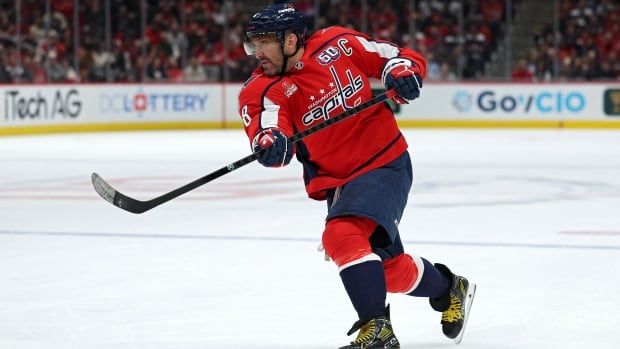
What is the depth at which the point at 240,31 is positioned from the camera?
19.9m

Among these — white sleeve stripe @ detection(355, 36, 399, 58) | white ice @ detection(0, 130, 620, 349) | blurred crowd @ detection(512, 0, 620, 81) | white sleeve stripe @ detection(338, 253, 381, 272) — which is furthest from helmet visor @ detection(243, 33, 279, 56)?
blurred crowd @ detection(512, 0, 620, 81)

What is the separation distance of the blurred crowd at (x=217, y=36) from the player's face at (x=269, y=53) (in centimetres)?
1329

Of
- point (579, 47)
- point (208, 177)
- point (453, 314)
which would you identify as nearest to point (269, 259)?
point (208, 177)

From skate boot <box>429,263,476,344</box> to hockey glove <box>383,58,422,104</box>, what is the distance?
0.61 metres

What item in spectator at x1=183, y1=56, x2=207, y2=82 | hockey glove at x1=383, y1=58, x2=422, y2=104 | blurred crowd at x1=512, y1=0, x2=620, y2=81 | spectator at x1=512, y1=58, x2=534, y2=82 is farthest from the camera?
spectator at x1=183, y1=56, x2=207, y2=82

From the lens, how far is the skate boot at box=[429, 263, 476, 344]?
150 inches

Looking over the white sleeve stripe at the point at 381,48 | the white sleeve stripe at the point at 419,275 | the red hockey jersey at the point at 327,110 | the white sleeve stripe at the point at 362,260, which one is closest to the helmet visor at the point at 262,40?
the red hockey jersey at the point at 327,110

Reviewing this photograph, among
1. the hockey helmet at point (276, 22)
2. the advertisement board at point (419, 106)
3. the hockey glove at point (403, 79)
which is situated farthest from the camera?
the advertisement board at point (419, 106)

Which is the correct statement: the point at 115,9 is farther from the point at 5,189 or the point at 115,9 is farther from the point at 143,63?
the point at 5,189

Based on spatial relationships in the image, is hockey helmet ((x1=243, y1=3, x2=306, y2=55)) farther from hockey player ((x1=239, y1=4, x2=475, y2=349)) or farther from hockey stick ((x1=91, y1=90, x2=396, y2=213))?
hockey stick ((x1=91, y1=90, x2=396, y2=213))

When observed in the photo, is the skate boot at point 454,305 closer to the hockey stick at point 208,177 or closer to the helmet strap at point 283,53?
the hockey stick at point 208,177

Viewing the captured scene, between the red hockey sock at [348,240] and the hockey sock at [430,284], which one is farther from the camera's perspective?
the hockey sock at [430,284]

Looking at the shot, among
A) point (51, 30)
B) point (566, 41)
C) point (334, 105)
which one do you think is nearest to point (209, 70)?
point (51, 30)

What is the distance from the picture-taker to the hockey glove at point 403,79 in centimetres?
368
